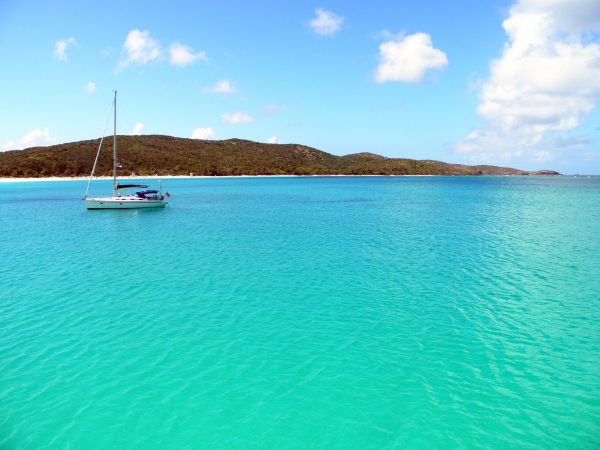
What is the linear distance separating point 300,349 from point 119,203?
2126 inches

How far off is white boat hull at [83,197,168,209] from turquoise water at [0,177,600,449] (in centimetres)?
2913

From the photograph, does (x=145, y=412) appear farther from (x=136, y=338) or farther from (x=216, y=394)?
(x=136, y=338)

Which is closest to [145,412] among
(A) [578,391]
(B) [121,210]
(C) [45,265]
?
(A) [578,391]

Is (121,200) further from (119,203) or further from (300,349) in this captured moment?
(300,349)

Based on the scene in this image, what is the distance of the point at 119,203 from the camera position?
61.0m

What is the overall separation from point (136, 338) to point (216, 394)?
5.44 metres

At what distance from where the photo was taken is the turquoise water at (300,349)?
433 inches

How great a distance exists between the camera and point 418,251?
32.1 metres

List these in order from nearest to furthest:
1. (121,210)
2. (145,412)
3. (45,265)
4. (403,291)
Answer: (145,412), (403,291), (45,265), (121,210)

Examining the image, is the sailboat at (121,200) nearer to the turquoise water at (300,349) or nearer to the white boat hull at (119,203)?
the white boat hull at (119,203)

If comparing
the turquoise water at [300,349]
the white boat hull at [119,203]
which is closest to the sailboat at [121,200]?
the white boat hull at [119,203]

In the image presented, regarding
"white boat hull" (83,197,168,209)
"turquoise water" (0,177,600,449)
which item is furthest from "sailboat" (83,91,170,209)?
"turquoise water" (0,177,600,449)

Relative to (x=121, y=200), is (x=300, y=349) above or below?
below

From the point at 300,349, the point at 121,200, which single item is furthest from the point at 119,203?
the point at 300,349
